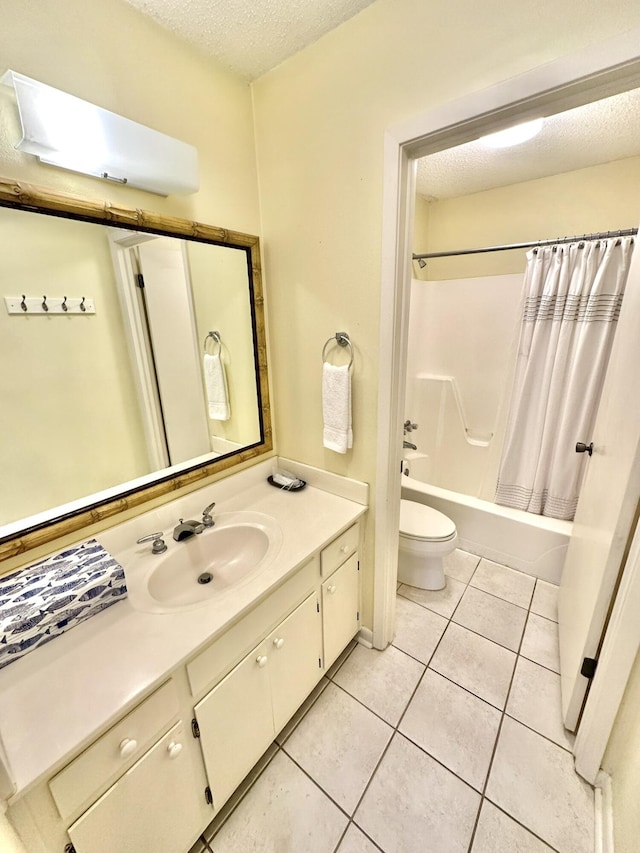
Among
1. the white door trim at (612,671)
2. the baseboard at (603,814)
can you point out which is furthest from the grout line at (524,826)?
the white door trim at (612,671)

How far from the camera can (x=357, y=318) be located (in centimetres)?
128

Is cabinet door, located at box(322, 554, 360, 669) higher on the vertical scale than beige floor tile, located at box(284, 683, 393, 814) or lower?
higher

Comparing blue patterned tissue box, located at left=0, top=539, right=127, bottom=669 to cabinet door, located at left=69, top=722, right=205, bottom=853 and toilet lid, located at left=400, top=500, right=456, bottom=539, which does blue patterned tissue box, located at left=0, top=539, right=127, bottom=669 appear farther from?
toilet lid, located at left=400, top=500, right=456, bottom=539

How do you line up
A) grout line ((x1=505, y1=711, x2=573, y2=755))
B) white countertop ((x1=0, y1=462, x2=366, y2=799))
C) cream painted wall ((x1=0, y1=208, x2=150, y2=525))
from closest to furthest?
white countertop ((x1=0, y1=462, x2=366, y2=799)) → cream painted wall ((x1=0, y1=208, x2=150, y2=525)) → grout line ((x1=505, y1=711, x2=573, y2=755))

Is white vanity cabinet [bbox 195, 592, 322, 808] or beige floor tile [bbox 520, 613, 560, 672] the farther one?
beige floor tile [bbox 520, 613, 560, 672]

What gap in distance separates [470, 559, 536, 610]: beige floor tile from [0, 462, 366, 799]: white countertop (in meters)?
1.35

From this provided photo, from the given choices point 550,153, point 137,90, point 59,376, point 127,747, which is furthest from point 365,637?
point 550,153

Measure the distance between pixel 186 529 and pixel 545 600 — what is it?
194cm

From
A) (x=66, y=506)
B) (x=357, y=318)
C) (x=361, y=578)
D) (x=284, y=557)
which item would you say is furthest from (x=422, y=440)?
(x=66, y=506)

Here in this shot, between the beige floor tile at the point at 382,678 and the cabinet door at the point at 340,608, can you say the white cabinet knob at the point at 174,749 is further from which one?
the beige floor tile at the point at 382,678

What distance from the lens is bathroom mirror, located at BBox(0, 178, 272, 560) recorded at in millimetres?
923

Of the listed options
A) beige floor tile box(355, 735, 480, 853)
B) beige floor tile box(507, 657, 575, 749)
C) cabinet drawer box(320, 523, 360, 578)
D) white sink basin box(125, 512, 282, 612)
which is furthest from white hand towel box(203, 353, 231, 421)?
beige floor tile box(507, 657, 575, 749)

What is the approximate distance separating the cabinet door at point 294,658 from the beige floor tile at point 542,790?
678mm

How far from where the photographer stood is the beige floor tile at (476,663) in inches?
56.8
